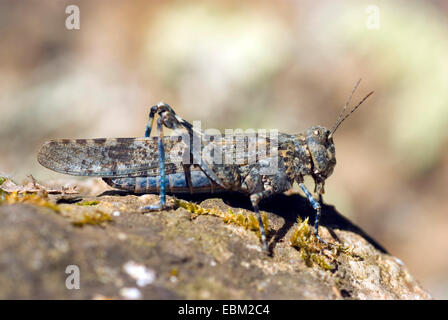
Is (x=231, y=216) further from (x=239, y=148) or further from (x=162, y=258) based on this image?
(x=162, y=258)

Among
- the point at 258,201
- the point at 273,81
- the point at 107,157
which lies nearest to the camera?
the point at 258,201

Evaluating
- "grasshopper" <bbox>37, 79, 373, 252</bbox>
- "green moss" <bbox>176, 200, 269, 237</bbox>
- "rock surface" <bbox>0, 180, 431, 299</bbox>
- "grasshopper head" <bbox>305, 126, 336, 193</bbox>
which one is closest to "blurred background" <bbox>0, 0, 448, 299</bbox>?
"grasshopper head" <bbox>305, 126, 336, 193</bbox>

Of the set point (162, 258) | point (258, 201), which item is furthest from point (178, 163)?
point (162, 258)

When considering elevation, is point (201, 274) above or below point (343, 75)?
below

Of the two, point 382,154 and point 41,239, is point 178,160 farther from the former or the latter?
point 382,154

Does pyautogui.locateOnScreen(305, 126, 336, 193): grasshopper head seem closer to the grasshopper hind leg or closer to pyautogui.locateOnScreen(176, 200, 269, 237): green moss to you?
the grasshopper hind leg

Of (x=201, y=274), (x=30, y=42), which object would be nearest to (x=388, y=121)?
(x=201, y=274)
